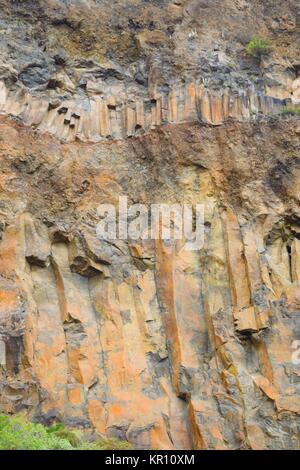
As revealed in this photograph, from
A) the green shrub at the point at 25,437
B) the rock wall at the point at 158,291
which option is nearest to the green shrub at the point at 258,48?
the rock wall at the point at 158,291

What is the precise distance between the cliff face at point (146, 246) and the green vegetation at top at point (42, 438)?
2.24ft

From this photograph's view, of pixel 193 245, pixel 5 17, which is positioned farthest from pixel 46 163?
pixel 5 17

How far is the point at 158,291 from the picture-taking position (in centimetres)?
1928

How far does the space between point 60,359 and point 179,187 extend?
6154 millimetres

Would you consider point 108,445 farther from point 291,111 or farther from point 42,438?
point 291,111

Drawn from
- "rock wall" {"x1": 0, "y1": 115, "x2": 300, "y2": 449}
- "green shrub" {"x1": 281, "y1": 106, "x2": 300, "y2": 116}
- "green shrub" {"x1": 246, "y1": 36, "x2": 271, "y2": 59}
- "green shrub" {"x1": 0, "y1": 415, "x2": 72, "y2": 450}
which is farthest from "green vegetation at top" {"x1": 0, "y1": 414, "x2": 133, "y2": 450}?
"green shrub" {"x1": 246, "y1": 36, "x2": 271, "y2": 59}

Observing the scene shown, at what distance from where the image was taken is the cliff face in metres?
17.2

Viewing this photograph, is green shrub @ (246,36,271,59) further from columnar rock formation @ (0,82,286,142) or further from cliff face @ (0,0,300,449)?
columnar rock formation @ (0,82,286,142)

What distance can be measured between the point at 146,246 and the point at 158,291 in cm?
135

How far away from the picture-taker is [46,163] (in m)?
20.1

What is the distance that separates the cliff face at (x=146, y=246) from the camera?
679 inches

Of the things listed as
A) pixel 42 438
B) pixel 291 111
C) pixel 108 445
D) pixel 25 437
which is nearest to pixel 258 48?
pixel 291 111

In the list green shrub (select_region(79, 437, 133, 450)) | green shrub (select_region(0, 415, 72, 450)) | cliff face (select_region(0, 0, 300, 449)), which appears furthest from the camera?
cliff face (select_region(0, 0, 300, 449))

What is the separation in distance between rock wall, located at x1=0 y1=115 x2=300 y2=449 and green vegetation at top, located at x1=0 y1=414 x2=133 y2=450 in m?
0.61
